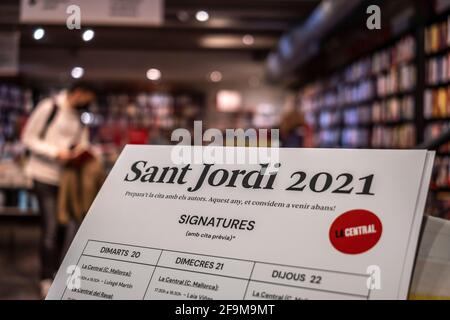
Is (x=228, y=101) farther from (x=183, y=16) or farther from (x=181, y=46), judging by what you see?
(x=183, y=16)

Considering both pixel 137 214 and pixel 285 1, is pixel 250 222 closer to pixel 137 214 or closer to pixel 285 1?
pixel 137 214

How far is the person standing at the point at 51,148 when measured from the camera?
3.75 m

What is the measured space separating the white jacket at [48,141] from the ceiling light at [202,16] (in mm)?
3829

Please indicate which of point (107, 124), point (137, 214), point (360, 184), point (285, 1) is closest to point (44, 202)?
point (137, 214)

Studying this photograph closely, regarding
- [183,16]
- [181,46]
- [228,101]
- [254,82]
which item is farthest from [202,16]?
[254,82]

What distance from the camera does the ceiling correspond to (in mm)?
6761

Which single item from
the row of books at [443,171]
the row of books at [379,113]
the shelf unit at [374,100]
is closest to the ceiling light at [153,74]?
the shelf unit at [374,100]

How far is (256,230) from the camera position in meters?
0.91

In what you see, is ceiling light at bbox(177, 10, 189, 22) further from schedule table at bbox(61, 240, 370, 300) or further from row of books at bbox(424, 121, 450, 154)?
schedule table at bbox(61, 240, 370, 300)

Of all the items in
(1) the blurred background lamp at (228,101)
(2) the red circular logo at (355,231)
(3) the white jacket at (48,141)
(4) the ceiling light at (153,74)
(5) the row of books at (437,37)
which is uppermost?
(5) the row of books at (437,37)

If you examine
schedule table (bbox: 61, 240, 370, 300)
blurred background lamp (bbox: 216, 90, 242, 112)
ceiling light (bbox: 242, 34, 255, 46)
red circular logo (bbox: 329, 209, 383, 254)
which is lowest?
blurred background lamp (bbox: 216, 90, 242, 112)

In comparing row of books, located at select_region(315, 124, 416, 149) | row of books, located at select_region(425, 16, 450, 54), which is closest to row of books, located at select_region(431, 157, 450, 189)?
row of books, located at select_region(315, 124, 416, 149)

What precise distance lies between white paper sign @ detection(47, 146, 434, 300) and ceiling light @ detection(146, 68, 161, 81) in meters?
10.4

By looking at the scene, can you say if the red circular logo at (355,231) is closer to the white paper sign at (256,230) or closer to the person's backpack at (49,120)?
the white paper sign at (256,230)
